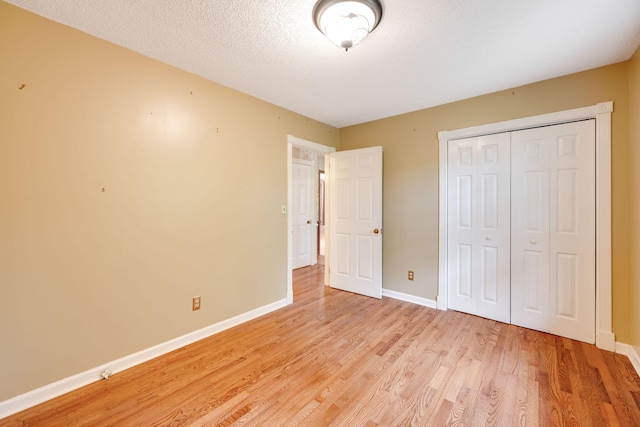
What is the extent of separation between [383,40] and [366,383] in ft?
7.90

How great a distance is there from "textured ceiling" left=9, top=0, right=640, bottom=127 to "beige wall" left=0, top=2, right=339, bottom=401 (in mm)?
245

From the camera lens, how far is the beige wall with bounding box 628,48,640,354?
1.97 m

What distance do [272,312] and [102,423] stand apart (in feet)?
5.52

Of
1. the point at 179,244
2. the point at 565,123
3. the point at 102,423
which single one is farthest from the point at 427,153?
the point at 102,423

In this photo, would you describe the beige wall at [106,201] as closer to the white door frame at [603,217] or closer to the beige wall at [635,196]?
the white door frame at [603,217]

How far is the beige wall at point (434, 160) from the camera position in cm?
214

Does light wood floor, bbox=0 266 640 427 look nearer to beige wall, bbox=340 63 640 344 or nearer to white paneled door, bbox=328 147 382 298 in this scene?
beige wall, bbox=340 63 640 344

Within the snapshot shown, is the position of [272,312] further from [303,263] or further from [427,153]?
[427,153]

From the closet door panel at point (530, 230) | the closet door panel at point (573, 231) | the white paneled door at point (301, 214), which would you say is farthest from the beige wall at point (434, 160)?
the white paneled door at point (301, 214)

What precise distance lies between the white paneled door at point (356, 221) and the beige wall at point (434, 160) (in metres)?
0.16

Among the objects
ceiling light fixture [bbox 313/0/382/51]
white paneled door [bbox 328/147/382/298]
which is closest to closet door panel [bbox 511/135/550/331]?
white paneled door [bbox 328/147/382/298]

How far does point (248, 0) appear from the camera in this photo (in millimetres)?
1512

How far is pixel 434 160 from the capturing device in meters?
3.11

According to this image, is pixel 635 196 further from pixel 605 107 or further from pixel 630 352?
pixel 630 352
